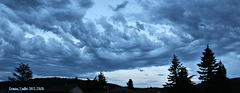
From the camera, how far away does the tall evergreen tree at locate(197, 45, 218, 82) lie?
43.8 meters

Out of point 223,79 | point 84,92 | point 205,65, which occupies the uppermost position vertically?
point 205,65

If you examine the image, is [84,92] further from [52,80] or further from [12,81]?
[52,80]

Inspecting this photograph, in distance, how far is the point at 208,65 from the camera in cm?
4438

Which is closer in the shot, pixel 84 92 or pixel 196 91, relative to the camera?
pixel 196 91

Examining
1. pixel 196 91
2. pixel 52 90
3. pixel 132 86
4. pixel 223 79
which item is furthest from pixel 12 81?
pixel 223 79

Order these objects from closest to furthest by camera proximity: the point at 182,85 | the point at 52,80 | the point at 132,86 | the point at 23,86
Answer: the point at 182,85 → the point at 23,86 → the point at 132,86 → the point at 52,80

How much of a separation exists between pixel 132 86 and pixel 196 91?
44.4 metres

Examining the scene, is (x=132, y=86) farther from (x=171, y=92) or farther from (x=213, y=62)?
(x=213, y=62)

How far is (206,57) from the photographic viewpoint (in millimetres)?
44969

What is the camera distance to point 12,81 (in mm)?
74312

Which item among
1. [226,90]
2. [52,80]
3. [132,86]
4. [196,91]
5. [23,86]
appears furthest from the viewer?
[52,80]

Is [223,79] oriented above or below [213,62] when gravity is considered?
Answer: below

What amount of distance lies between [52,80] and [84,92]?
84199 mm

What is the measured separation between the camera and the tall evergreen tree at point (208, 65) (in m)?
43.8
